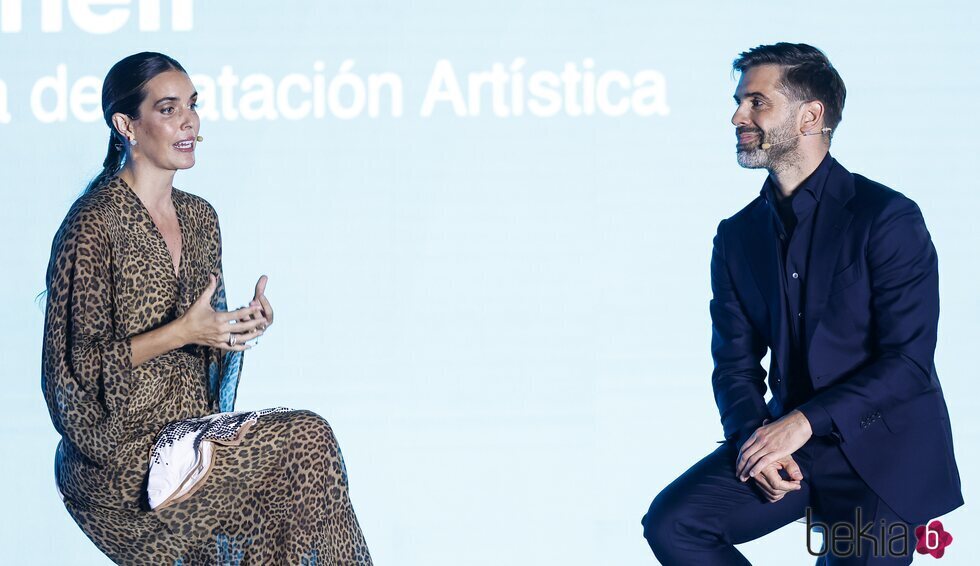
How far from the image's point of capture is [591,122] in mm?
4074

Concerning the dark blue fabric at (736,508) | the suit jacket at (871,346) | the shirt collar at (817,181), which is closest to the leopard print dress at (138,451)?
the dark blue fabric at (736,508)

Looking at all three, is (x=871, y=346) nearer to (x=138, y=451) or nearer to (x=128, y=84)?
(x=138, y=451)

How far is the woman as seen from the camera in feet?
7.81

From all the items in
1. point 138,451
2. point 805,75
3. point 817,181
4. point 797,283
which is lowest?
point 138,451

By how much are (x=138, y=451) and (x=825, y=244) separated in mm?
1522

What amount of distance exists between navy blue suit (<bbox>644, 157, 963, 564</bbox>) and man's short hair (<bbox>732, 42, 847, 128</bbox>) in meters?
0.16

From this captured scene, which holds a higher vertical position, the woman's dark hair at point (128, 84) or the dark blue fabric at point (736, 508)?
the woman's dark hair at point (128, 84)

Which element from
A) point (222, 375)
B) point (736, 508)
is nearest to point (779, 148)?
point (736, 508)

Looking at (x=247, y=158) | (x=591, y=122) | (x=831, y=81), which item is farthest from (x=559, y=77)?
(x=831, y=81)

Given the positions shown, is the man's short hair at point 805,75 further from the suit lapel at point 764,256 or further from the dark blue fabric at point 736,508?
the dark blue fabric at point 736,508

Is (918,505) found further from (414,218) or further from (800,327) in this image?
(414,218)

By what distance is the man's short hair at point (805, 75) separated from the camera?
8.63 ft

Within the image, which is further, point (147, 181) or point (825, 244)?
point (147, 181)

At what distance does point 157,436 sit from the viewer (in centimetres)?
245
